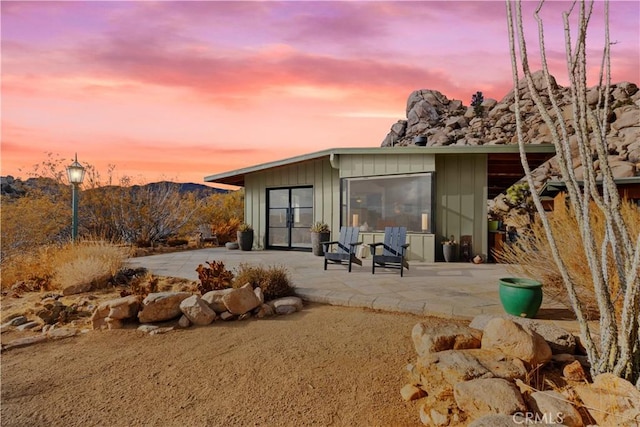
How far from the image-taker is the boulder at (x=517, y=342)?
2105 millimetres

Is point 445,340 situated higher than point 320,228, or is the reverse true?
point 320,228

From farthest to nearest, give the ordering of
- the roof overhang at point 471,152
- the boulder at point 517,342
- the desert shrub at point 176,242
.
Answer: the desert shrub at point 176,242 → the roof overhang at point 471,152 → the boulder at point 517,342

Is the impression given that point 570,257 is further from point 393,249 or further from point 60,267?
point 60,267

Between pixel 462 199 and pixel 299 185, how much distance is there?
14.5 ft

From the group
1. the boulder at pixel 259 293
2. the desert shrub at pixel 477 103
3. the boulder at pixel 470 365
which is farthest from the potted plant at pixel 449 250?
the desert shrub at pixel 477 103

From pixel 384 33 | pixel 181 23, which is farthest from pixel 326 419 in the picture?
pixel 181 23

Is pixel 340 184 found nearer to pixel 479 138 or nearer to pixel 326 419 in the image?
pixel 326 419

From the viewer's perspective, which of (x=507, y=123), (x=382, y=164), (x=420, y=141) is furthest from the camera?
(x=507, y=123)

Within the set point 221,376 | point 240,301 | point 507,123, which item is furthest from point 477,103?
point 221,376

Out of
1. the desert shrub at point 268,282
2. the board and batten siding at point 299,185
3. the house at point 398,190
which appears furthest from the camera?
the board and batten siding at point 299,185

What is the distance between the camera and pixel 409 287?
4.80 metres

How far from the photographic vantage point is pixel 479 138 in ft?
110

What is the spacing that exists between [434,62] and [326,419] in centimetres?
642

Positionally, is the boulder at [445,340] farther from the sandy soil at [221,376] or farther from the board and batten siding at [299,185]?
the board and batten siding at [299,185]
